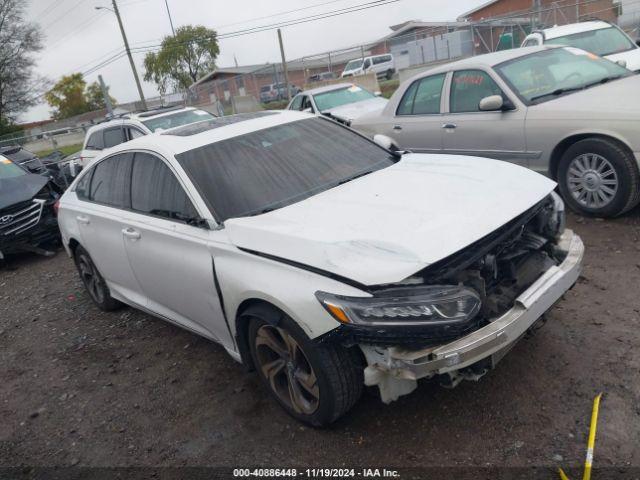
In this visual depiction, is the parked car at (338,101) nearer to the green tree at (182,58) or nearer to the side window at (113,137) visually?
the side window at (113,137)

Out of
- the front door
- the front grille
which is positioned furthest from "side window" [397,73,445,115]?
the front grille

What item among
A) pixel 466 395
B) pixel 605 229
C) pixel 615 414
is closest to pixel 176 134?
pixel 466 395

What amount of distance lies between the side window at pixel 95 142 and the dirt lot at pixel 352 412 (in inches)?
263

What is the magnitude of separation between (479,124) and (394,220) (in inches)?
141

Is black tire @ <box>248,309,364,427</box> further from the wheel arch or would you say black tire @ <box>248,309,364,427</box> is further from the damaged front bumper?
the wheel arch

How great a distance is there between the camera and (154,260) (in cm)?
378

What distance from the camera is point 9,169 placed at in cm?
897

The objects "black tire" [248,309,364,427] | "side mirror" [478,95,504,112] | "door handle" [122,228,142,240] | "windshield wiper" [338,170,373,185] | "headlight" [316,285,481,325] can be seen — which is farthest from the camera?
"side mirror" [478,95,504,112]

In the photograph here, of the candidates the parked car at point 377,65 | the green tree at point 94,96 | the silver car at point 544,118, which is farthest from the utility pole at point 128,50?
the green tree at point 94,96

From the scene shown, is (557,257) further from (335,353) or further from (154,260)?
(154,260)

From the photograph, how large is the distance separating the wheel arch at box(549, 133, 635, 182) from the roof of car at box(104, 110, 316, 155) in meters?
2.56

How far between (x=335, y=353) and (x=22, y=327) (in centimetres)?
449

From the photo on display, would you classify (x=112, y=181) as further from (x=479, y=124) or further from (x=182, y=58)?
(x=182, y=58)

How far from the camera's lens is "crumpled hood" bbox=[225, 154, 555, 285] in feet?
8.41
